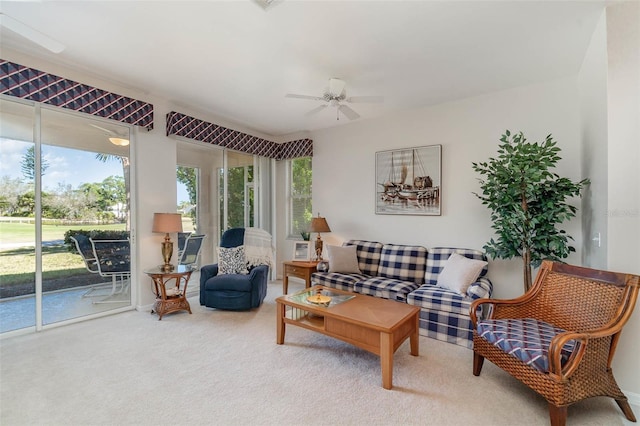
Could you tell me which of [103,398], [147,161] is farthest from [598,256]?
[147,161]

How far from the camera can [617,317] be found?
174cm

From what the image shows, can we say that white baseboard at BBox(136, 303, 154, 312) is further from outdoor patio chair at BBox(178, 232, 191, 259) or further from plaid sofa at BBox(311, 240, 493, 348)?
plaid sofa at BBox(311, 240, 493, 348)

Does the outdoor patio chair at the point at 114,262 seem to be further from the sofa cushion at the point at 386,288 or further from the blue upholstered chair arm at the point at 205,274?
the sofa cushion at the point at 386,288

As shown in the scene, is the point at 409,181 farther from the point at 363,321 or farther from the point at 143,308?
the point at 143,308

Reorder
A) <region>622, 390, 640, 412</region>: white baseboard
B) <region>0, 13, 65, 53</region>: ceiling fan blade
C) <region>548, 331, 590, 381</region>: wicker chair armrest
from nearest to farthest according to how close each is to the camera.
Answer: <region>548, 331, 590, 381</region>: wicker chair armrest
<region>0, 13, 65, 53</region>: ceiling fan blade
<region>622, 390, 640, 412</region>: white baseboard

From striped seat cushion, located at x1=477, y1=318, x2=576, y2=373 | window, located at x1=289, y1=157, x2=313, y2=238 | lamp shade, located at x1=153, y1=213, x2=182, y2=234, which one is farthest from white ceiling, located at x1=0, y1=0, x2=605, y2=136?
striped seat cushion, located at x1=477, y1=318, x2=576, y2=373

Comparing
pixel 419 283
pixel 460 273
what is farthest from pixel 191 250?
pixel 460 273

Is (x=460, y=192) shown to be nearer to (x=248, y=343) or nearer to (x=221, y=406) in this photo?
(x=248, y=343)

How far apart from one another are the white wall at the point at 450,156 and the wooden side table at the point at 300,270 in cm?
73

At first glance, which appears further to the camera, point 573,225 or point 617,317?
point 573,225

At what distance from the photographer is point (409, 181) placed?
408cm

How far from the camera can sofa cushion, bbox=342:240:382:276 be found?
4062 millimetres

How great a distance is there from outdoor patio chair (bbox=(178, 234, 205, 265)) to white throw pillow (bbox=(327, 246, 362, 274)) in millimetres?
2086

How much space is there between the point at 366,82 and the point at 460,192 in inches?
73.1
